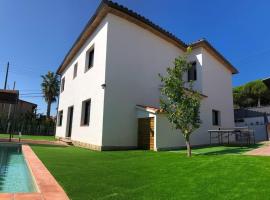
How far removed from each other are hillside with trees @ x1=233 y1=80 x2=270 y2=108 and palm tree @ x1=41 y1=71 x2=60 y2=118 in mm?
32517

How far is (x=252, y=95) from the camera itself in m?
36.0

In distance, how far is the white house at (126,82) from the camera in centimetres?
1152

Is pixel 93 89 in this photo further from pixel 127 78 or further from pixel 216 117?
pixel 216 117

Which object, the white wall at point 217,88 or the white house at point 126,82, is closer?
the white house at point 126,82

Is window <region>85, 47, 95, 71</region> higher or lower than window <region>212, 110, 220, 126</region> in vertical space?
higher

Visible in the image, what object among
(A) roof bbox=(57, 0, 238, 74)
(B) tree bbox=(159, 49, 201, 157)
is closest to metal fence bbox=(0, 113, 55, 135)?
(A) roof bbox=(57, 0, 238, 74)

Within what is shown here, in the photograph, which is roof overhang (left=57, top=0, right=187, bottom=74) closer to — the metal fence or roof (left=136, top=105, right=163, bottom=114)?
roof (left=136, top=105, right=163, bottom=114)

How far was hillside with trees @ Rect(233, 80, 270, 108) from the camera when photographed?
34812 millimetres

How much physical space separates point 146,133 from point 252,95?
30.6 metres

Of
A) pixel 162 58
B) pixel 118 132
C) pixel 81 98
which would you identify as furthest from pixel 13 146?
pixel 162 58

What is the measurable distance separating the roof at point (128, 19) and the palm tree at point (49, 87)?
24.1m

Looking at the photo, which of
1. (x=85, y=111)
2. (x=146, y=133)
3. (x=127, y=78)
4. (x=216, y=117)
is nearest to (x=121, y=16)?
(x=127, y=78)

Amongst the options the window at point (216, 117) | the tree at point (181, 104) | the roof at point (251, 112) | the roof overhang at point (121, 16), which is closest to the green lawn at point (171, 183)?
the tree at point (181, 104)

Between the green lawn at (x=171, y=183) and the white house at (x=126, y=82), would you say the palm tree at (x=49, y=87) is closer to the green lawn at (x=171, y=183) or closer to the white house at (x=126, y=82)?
the white house at (x=126, y=82)
